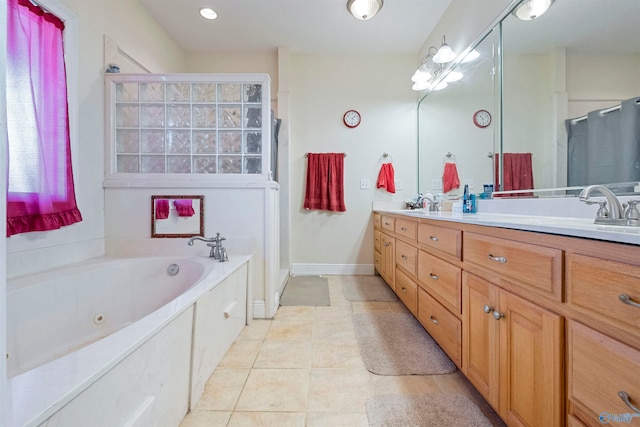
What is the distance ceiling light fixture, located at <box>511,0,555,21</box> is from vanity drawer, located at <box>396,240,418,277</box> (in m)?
1.43

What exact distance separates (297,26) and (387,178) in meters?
1.83

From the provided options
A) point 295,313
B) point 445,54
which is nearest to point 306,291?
point 295,313

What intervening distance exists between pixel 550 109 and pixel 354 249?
2.26m

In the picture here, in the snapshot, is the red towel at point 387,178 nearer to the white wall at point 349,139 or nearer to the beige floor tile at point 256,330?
the white wall at point 349,139

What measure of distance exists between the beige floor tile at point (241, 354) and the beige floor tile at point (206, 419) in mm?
321

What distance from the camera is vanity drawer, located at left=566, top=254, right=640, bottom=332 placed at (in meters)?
0.53

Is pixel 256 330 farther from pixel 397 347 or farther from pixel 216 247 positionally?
pixel 397 347

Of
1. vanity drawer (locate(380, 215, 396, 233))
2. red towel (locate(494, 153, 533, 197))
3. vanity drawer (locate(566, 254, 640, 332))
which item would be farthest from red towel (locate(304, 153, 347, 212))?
vanity drawer (locate(566, 254, 640, 332))

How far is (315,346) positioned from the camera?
1.61m

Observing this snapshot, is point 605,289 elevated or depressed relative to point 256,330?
elevated

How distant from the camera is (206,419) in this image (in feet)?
3.48

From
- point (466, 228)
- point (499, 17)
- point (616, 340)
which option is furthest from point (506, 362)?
point (499, 17)

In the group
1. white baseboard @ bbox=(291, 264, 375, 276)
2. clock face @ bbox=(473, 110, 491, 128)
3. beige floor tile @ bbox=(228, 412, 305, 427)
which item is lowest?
beige floor tile @ bbox=(228, 412, 305, 427)

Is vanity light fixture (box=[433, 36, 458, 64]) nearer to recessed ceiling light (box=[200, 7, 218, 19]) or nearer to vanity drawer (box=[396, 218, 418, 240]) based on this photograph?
vanity drawer (box=[396, 218, 418, 240])
